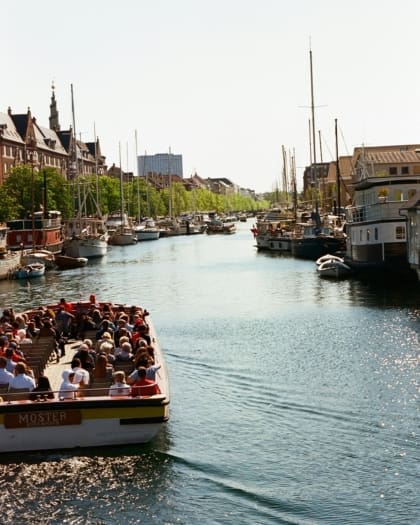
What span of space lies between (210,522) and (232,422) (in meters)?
6.84

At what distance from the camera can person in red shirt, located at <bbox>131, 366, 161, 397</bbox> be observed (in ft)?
65.0

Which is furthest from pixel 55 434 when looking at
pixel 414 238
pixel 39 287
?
pixel 39 287

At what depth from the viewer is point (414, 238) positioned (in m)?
52.9

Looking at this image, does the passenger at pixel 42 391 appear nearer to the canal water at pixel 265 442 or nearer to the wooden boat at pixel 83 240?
the canal water at pixel 265 442

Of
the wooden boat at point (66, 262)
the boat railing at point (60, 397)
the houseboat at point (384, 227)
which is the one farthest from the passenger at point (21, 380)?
the wooden boat at point (66, 262)

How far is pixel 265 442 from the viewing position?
2150 centimetres

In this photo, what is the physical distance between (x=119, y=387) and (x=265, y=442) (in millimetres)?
4256

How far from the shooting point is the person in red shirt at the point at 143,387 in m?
19.8

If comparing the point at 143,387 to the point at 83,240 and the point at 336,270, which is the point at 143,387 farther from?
the point at 83,240

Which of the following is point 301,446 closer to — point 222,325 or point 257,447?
point 257,447

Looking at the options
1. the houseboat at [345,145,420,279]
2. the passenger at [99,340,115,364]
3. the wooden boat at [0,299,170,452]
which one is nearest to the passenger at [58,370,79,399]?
the wooden boat at [0,299,170,452]

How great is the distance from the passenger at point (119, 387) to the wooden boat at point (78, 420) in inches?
4.1

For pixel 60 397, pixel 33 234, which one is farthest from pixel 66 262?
pixel 60 397

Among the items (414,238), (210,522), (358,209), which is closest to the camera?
(210,522)
